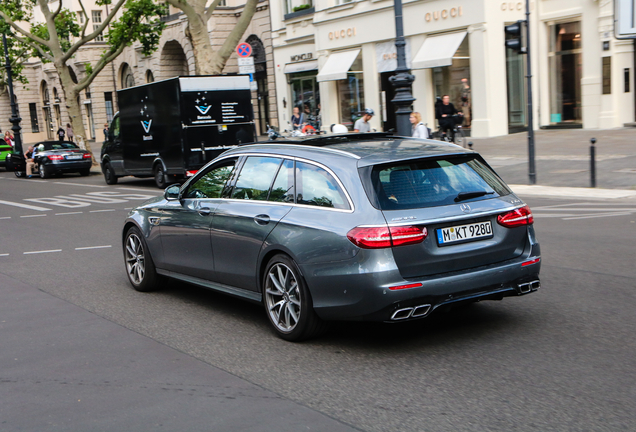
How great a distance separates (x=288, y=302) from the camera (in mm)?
5691

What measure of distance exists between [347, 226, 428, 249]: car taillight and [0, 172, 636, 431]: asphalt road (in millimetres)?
793

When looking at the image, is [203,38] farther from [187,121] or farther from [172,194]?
[172,194]

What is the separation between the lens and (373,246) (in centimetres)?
509

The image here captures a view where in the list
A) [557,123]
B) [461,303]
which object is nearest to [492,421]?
[461,303]

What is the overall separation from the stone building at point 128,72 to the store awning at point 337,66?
544 centimetres

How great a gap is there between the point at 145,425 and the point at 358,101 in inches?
1155

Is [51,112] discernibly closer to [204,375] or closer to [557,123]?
[557,123]

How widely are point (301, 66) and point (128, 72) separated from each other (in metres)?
20.7

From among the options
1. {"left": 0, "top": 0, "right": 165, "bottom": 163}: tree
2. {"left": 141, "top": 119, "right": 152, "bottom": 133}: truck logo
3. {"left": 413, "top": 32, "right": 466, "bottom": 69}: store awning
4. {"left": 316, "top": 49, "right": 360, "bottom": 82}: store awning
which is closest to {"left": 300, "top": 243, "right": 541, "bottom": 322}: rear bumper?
{"left": 141, "top": 119, "right": 152, "bottom": 133}: truck logo

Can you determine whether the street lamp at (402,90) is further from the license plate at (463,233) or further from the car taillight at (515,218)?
the license plate at (463,233)

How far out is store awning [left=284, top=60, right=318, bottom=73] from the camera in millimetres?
34844

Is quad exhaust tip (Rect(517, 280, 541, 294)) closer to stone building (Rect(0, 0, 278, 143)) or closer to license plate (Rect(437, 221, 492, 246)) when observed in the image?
license plate (Rect(437, 221, 492, 246))

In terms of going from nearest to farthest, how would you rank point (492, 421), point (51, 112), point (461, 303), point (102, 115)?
point (492, 421) < point (461, 303) < point (102, 115) < point (51, 112)

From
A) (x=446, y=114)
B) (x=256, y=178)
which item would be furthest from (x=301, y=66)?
(x=256, y=178)
